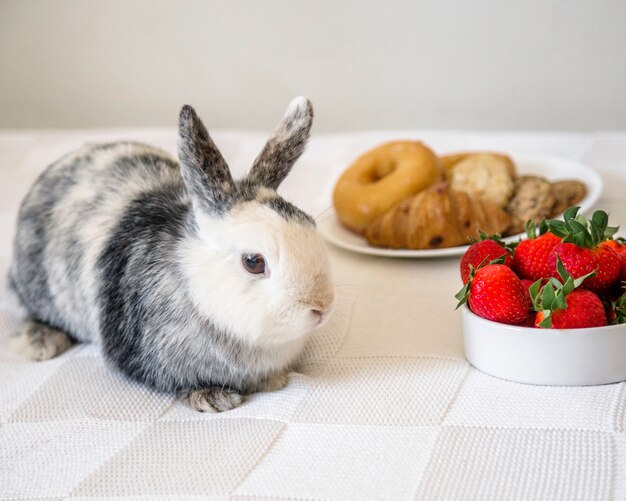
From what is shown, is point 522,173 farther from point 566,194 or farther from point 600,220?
point 600,220

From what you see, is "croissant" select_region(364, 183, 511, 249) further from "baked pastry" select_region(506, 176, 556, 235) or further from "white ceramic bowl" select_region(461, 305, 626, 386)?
"white ceramic bowl" select_region(461, 305, 626, 386)

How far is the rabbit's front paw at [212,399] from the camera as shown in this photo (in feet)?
3.42

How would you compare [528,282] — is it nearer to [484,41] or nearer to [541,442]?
[541,442]

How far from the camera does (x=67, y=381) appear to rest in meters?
1.16

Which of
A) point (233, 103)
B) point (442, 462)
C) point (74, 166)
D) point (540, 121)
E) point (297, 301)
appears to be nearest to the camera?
point (442, 462)

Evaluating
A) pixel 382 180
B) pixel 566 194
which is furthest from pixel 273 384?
pixel 566 194

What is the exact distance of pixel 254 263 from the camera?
0.98 metres

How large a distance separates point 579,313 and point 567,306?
0.05 feet

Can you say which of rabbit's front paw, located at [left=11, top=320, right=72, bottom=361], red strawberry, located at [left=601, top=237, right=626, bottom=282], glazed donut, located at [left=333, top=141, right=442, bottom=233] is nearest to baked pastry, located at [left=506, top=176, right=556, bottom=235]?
glazed donut, located at [left=333, top=141, right=442, bottom=233]

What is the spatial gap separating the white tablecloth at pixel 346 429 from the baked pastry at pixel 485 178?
1.01ft

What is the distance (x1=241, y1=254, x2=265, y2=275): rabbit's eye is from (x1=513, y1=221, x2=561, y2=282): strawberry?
350 mm

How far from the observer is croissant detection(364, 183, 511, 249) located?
146 cm

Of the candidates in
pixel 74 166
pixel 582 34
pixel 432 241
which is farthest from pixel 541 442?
pixel 582 34

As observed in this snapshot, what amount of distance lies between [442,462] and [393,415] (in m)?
0.13
